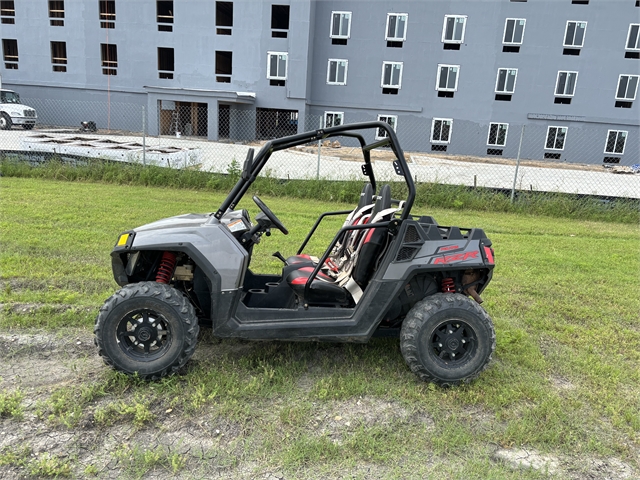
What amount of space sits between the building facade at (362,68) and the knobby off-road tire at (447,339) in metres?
26.6

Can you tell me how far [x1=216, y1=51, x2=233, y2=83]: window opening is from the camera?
1224 inches

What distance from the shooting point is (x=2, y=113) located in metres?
23.2

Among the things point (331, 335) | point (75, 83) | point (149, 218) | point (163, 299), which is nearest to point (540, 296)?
point (331, 335)

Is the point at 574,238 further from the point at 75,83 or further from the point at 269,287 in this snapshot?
the point at 75,83

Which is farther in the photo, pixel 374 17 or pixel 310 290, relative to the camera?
pixel 374 17

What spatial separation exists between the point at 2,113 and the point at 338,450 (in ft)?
87.0

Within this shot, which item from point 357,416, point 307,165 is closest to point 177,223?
point 357,416

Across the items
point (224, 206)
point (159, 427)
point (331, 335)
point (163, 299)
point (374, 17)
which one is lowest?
point (159, 427)

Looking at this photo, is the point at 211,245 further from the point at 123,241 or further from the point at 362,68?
the point at 362,68

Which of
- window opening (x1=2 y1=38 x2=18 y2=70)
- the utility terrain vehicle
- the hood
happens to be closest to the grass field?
the utility terrain vehicle

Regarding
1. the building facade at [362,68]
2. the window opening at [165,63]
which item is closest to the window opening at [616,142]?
the building facade at [362,68]

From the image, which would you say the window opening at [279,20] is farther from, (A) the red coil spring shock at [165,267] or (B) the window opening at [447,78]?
(A) the red coil spring shock at [165,267]

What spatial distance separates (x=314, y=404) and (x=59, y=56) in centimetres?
3518

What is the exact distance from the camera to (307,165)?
676 inches
